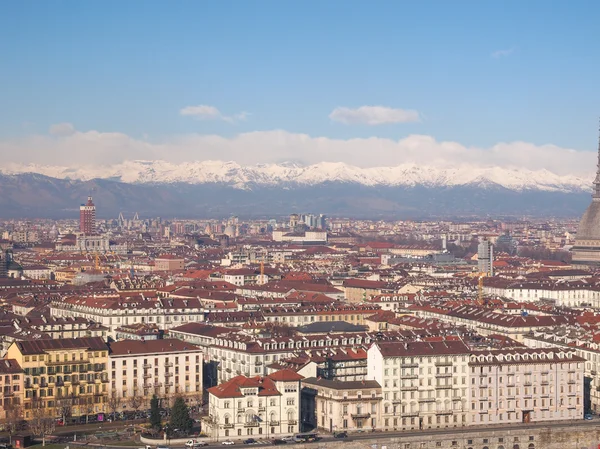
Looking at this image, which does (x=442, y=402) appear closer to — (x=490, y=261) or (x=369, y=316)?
(x=369, y=316)

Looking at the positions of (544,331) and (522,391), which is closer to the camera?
(522,391)

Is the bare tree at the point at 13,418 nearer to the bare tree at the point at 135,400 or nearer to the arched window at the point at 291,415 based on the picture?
the bare tree at the point at 135,400

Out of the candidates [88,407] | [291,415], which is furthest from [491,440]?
[88,407]

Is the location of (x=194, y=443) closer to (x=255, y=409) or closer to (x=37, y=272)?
(x=255, y=409)

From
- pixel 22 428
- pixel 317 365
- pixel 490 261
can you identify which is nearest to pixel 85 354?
pixel 22 428

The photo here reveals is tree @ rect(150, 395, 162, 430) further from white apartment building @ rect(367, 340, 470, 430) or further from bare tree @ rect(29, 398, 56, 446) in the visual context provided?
white apartment building @ rect(367, 340, 470, 430)

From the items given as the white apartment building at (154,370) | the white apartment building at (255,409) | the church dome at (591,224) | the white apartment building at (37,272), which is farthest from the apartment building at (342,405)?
the church dome at (591,224)
